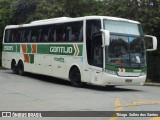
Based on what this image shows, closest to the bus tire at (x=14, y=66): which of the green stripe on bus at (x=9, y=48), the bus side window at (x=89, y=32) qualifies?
the green stripe on bus at (x=9, y=48)

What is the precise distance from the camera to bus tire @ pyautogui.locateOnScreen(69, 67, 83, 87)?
66.6 ft

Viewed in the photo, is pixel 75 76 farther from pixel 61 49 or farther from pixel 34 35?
pixel 34 35

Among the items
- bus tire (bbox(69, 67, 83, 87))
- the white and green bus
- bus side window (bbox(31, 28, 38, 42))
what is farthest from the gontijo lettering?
bus side window (bbox(31, 28, 38, 42))

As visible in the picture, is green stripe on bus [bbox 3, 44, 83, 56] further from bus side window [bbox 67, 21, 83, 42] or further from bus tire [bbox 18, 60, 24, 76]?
bus tire [bbox 18, 60, 24, 76]

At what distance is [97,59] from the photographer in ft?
61.3

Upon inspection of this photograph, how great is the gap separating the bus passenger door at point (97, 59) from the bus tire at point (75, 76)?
1440mm

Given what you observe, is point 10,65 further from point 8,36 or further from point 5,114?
point 5,114

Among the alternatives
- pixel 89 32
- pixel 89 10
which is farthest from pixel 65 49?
pixel 89 10

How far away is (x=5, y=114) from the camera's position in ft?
36.4

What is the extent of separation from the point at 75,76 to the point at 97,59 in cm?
227

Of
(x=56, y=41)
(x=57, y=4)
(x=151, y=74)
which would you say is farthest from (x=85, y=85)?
(x=57, y=4)

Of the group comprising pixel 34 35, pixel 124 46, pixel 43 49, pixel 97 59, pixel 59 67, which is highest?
pixel 34 35

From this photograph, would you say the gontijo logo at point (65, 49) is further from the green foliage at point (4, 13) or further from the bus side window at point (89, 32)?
the green foliage at point (4, 13)

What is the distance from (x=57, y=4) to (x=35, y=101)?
2329cm
